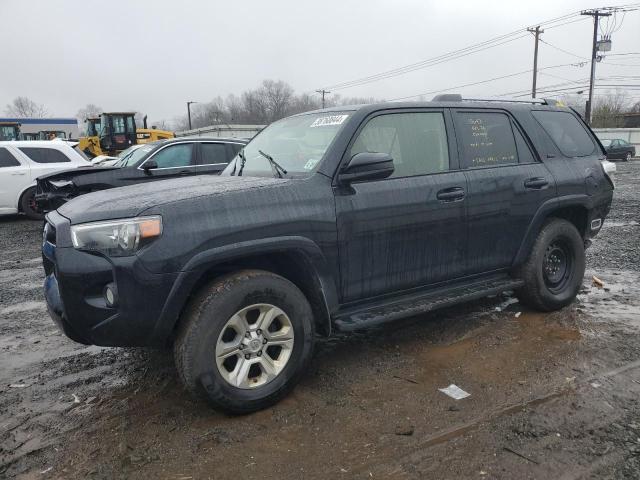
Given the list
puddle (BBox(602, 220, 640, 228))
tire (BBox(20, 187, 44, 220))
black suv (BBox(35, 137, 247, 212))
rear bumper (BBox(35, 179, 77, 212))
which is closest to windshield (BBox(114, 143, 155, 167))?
black suv (BBox(35, 137, 247, 212))

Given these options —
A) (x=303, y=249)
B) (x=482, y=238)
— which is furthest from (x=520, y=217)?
(x=303, y=249)

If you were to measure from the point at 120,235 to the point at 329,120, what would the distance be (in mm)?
1828

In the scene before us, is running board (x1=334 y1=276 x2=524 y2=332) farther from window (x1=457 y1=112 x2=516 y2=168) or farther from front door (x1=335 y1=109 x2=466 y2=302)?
window (x1=457 y1=112 x2=516 y2=168)

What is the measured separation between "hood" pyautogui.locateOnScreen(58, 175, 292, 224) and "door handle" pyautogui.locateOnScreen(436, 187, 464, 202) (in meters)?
1.21

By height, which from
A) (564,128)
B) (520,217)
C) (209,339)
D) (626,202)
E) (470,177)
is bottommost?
(626,202)

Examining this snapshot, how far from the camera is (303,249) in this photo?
3221mm

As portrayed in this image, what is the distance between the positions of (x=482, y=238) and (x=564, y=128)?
169 centimetres

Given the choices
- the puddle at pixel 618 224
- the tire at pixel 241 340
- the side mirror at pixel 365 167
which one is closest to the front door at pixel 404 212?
the side mirror at pixel 365 167

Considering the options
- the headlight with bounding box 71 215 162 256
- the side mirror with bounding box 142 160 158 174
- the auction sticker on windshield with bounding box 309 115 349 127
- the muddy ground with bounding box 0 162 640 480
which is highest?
the auction sticker on windshield with bounding box 309 115 349 127

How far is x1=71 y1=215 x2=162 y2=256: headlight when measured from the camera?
2.80 m

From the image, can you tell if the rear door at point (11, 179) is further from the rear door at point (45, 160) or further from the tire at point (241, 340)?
the tire at point (241, 340)

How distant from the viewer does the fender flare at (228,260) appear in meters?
2.87

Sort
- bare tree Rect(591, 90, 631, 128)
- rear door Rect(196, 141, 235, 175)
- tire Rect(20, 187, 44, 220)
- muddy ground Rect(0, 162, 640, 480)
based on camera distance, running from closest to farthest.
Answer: muddy ground Rect(0, 162, 640, 480), rear door Rect(196, 141, 235, 175), tire Rect(20, 187, 44, 220), bare tree Rect(591, 90, 631, 128)

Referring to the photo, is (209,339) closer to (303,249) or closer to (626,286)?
(303,249)
